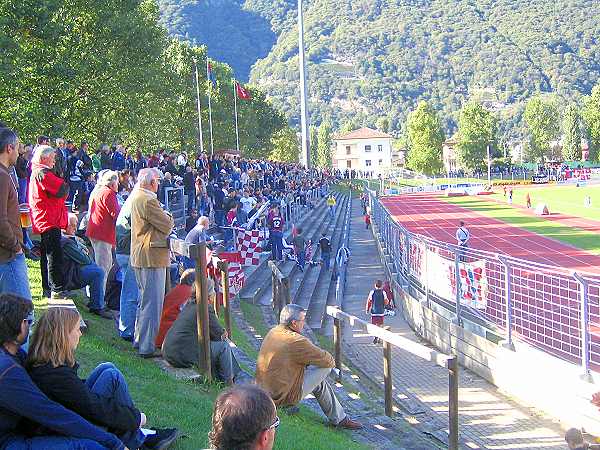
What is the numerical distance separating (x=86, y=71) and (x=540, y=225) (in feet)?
87.9

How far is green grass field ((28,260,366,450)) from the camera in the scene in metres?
6.22

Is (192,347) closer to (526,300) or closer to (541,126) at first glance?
(526,300)

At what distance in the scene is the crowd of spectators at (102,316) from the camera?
441 centimetres

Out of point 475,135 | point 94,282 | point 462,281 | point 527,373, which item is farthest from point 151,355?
point 475,135

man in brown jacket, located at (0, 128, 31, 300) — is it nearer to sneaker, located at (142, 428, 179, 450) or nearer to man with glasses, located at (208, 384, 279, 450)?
sneaker, located at (142, 428, 179, 450)

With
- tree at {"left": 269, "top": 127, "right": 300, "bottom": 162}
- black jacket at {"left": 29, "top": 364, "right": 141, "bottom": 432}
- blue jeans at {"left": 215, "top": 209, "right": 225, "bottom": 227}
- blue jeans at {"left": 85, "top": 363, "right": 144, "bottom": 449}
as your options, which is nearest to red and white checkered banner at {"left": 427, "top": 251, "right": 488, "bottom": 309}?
blue jeans at {"left": 85, "top": 363, "right": 144, "bottom": 449}

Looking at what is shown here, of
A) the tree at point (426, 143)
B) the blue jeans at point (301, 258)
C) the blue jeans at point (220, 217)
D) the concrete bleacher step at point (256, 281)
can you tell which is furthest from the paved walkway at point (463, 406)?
the tree at point (426, 143)

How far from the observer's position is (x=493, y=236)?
133 ft

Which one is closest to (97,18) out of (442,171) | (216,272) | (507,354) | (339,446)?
(216,272)

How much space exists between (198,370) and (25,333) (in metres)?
3.49

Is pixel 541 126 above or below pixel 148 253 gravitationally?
above

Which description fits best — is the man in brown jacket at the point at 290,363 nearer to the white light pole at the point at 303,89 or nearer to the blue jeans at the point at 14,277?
the blue jeans at the point at 14,277

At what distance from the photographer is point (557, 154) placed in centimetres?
16238

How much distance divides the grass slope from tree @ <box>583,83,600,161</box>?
77.4 metres
